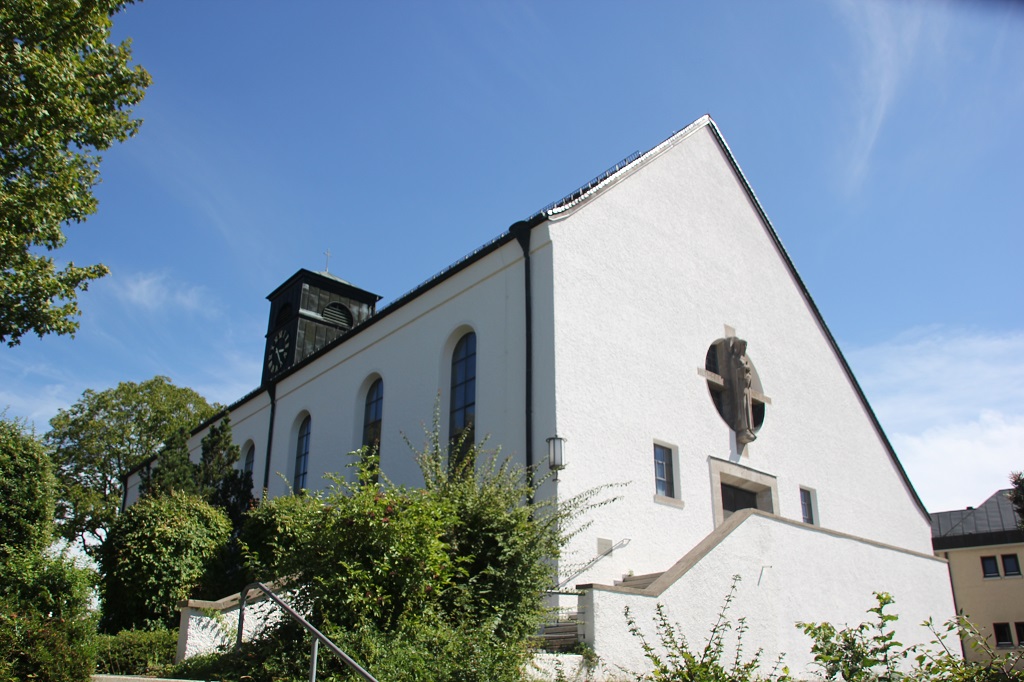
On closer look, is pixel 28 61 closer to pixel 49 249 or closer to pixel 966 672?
pixel 49 249

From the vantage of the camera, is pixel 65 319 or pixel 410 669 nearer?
pixel 410 669

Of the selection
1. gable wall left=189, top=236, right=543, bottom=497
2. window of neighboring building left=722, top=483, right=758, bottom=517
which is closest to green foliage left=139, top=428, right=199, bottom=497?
gable wall left=189, top=236, right=543, bottom=497

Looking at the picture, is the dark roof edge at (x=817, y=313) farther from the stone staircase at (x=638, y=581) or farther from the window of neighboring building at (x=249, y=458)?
the window of neighboring building at (x=249, y=458)

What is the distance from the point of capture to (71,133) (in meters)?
13.2

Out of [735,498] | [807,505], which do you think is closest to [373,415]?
[735,498]

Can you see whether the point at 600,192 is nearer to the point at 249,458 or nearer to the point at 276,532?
the point at 276,532

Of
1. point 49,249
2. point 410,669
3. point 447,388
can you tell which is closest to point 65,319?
point 49,249

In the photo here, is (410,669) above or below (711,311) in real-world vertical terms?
below

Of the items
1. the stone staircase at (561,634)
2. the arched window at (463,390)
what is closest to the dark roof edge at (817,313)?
the arched window at (463,390)

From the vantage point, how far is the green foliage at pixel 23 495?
11.8 metres

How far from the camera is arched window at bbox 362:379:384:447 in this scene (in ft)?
61.7

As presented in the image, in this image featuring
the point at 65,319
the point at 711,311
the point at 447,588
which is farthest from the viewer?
the point at 711,311

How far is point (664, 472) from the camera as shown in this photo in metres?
15.2

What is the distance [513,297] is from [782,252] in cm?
Result: 943
